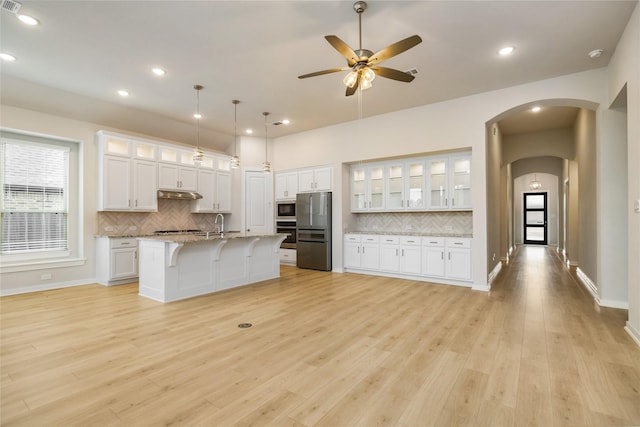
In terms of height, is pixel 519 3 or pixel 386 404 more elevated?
pixel 519 3

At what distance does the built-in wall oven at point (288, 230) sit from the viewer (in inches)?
301

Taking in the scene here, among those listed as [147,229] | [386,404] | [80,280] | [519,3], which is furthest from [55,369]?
[519,3]

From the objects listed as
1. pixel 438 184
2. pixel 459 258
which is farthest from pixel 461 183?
pixel 459 258

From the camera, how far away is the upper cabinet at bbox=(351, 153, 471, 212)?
5.68 meters

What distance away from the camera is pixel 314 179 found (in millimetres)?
7223

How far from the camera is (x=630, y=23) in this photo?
3123mm

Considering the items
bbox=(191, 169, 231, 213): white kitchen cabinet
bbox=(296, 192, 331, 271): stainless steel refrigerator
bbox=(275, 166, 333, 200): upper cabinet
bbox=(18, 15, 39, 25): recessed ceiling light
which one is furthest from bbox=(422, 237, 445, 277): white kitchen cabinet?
bbox=(18, 15, 39, 25): recessed ceiling light

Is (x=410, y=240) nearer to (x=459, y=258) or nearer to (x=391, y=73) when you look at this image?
(x=459, y=258)

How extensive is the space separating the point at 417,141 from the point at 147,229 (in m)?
5.76

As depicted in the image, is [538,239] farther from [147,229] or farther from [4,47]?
[4,47]

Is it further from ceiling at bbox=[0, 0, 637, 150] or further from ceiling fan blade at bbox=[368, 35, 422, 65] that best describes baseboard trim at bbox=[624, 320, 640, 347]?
ceiling fan blade at bbox=[368, 35, 422, 65]

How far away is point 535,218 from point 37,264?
16.3 m

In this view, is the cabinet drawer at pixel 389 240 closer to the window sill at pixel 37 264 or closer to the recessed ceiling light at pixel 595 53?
the recessed ceiling light at pixel 595 53

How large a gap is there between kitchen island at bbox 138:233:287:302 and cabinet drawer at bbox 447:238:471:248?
3.20 metres
